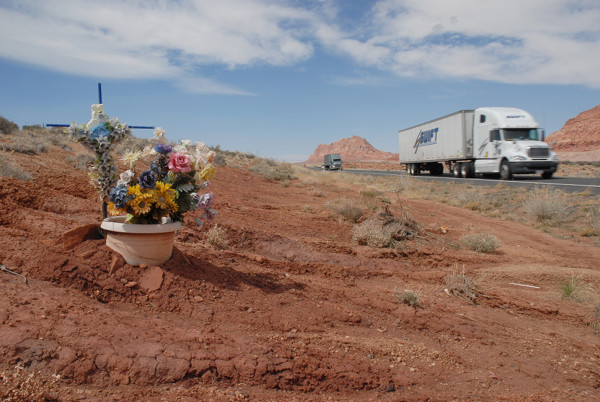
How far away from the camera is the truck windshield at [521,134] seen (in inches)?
940

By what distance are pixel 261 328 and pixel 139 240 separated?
58.2 inches

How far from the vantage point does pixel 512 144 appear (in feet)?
78.3

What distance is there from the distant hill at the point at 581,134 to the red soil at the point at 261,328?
8737 centimetres

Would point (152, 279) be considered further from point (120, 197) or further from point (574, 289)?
point (574, 289)

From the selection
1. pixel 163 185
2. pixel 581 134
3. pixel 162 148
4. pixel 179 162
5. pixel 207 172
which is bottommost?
pixel 163 185

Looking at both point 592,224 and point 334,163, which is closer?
point 592,224

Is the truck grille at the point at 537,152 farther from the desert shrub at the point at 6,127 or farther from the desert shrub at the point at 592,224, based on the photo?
the desert shrub at the point at 6,127

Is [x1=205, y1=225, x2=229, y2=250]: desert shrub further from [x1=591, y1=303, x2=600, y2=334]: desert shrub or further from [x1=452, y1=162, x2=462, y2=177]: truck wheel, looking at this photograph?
[x1=452, y1=162, x2=462, y2=177]: truck wheel

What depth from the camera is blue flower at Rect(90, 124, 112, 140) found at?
460 centimetres

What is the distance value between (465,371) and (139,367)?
2.84 meters

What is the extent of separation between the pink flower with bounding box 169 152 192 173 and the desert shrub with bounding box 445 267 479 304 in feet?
13.4

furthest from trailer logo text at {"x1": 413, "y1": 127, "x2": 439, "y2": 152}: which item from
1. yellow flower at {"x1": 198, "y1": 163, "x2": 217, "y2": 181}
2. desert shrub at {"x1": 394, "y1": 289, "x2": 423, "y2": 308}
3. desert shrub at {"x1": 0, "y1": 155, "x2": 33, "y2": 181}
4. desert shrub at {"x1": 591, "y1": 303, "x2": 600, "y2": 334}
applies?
yellow flower at {"x1": 198, "y1": 163, "x2": 217, "y2": 181}

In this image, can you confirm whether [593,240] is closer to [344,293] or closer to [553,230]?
[553,230]

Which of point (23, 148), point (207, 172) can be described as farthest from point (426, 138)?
point (207, 172)
